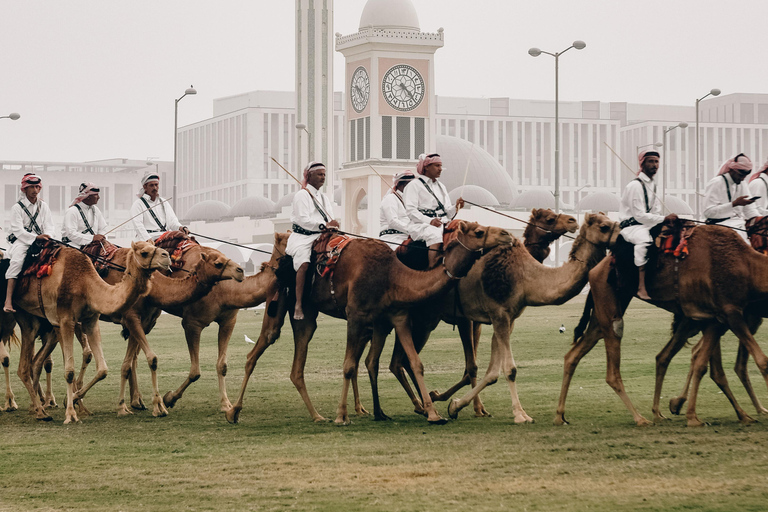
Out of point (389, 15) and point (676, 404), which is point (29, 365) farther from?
point (389, 15)

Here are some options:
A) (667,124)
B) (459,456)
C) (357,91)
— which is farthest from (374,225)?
(667,124)

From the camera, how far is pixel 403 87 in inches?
3787

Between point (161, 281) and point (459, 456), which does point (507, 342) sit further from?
point (161, 281)

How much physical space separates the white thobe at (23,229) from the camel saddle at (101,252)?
58 centimetres

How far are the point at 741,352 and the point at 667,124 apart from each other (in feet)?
620

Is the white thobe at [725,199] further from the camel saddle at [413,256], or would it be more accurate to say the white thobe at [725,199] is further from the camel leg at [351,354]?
the camel leg at [351,354]

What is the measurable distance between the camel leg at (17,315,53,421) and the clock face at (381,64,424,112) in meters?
78.7

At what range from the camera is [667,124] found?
198 metres

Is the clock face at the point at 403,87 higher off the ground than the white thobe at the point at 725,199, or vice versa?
the clock face at the point at 403,87

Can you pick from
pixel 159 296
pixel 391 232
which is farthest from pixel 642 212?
pixel 159 296

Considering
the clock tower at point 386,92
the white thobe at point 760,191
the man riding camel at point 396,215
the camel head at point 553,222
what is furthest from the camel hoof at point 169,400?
the clock tower at point 386,92

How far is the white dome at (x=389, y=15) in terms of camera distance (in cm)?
9456

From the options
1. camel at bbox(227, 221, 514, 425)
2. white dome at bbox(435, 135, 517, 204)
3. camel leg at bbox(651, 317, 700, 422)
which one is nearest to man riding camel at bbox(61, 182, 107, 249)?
camel at bbox(227, 221, 514, 425)

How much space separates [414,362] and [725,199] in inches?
155
